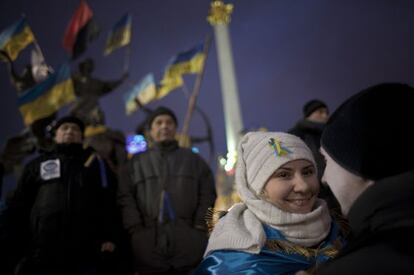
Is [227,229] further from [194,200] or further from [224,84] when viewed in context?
[224,84]

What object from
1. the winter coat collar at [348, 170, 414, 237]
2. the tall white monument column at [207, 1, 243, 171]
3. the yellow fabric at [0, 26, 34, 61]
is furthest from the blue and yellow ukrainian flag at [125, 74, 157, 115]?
the tall white monument column at [207, 1, 243, 171]

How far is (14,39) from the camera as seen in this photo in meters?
7.73

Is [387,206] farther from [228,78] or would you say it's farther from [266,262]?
[228,78]

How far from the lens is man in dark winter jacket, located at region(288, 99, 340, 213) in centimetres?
267

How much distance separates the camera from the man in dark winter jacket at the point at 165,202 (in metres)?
3.54

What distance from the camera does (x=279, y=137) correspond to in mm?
2074

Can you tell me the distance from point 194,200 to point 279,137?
82.2 inches

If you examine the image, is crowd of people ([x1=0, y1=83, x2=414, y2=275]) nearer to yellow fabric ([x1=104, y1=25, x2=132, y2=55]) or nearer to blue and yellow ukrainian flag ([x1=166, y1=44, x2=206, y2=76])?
blue and yellow ukrainian flag ([x1=166, y1=44, x2=206, y2=76])

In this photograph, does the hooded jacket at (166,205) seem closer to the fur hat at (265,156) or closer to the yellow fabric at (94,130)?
the fur hat at (265,156)

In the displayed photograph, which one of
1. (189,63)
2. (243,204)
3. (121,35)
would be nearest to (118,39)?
(121,35)

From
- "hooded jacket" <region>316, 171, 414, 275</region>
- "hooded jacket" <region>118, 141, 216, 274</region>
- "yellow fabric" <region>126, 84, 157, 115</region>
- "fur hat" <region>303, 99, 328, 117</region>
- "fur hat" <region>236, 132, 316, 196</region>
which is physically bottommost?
"hooded jacket" <region>118, 141, 216, 274</region>

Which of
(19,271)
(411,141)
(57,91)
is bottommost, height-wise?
(19,271)

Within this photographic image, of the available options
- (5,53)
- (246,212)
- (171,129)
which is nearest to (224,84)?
(5,53)

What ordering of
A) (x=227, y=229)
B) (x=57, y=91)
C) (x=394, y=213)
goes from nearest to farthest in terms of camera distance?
(x=394, y=213) < (x=227, y=229) < (x=57, y=91)
